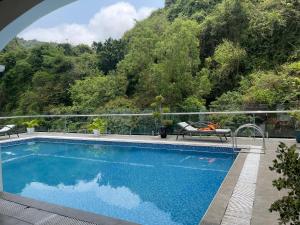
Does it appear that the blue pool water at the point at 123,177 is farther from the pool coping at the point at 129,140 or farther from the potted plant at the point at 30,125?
the potted plant at the point at 30,125

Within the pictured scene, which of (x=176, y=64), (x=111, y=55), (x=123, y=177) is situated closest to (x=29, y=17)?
(x=123, y=177)

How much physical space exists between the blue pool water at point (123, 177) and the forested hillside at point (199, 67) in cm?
321

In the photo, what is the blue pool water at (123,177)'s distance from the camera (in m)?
5.27

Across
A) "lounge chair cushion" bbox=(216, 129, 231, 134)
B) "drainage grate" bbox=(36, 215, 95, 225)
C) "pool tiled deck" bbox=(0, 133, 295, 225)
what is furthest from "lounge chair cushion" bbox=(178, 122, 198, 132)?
"drainage grate" bbox=(36, 215, 95, 225)

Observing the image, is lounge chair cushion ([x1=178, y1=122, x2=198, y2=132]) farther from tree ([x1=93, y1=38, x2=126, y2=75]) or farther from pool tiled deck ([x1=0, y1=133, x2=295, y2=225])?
tree ([x1=93, y1=38, x2=126, y2=75])

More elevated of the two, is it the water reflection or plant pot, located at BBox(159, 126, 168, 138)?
plant pot, located at BBox(159, 126, 168, 138)

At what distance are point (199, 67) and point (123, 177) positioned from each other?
13.1 meters

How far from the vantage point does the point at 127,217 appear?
4910 mm

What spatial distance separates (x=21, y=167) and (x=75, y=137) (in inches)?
106

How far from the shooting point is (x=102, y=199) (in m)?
5.90

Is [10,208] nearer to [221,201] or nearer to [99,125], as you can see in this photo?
[221,201]

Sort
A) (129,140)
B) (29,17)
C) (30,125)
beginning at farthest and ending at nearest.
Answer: (30,125)
(129,140)
(29,17)

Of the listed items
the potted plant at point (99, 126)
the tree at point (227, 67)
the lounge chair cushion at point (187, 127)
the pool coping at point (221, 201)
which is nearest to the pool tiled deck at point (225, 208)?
the pool coping at point (221, 201)

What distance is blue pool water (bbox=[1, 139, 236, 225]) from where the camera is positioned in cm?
527
